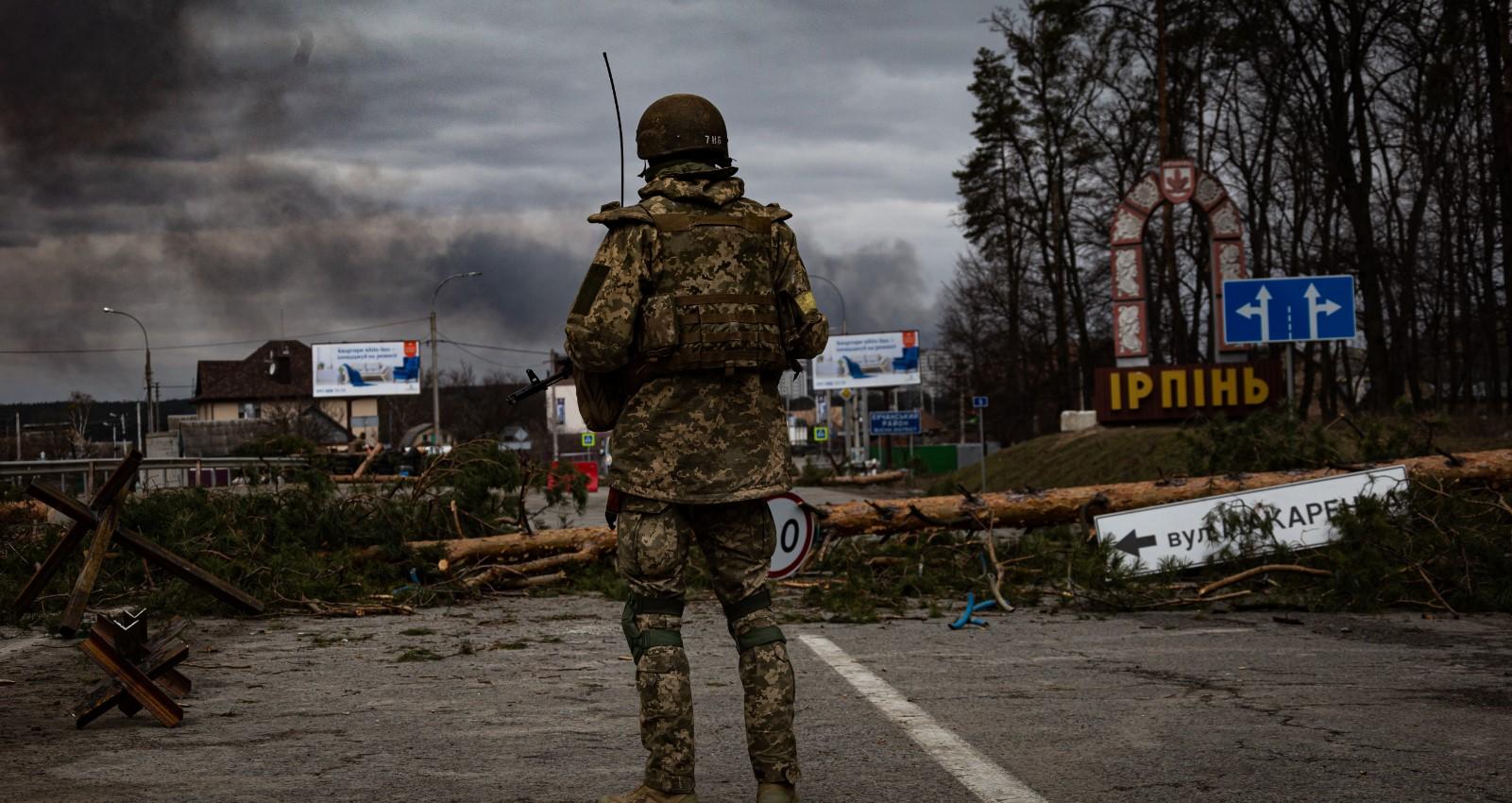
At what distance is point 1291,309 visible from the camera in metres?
17.0

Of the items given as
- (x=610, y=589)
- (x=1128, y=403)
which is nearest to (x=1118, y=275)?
(x=1128, y=403)

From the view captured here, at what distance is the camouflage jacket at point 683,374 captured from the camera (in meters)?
4.22

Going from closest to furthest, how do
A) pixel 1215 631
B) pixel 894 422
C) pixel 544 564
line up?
1. pixel 1215 631
2. pixel 544 564
3. pixel 894 422

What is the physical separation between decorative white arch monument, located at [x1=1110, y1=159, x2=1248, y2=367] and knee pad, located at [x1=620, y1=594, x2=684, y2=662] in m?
27.6

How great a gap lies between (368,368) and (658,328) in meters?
81.4

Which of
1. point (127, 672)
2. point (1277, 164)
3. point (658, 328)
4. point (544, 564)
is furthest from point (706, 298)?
point (1277, 164)

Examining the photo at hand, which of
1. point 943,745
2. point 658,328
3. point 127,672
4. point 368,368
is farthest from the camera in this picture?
point 368,368

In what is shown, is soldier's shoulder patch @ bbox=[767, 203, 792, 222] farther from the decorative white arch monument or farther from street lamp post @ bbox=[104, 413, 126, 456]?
street lamp post @ bbox=[104, 413, 126, 456]

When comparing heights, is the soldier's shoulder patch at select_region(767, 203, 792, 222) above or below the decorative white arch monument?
below

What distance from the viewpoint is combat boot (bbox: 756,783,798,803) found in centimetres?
409

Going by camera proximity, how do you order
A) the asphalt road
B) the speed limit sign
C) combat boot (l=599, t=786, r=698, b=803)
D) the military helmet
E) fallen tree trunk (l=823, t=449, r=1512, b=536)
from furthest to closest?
1. fallen tree trunk (l=823, t=449, r=1512, b=536)
2. the speed limit sign
3. the asphalt road
4. the military helmet
5. combat boot (l=599, t=786, r=698, b=803)

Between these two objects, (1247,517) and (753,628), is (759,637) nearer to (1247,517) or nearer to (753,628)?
(753,628)

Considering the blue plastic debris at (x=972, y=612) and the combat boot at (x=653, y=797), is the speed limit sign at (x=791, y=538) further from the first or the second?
the combat boot at (x=653, y=797)

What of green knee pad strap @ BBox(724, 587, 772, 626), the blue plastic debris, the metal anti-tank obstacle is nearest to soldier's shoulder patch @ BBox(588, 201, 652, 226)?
green knee pad strap @ BBox(724, 587, 772, 626)
